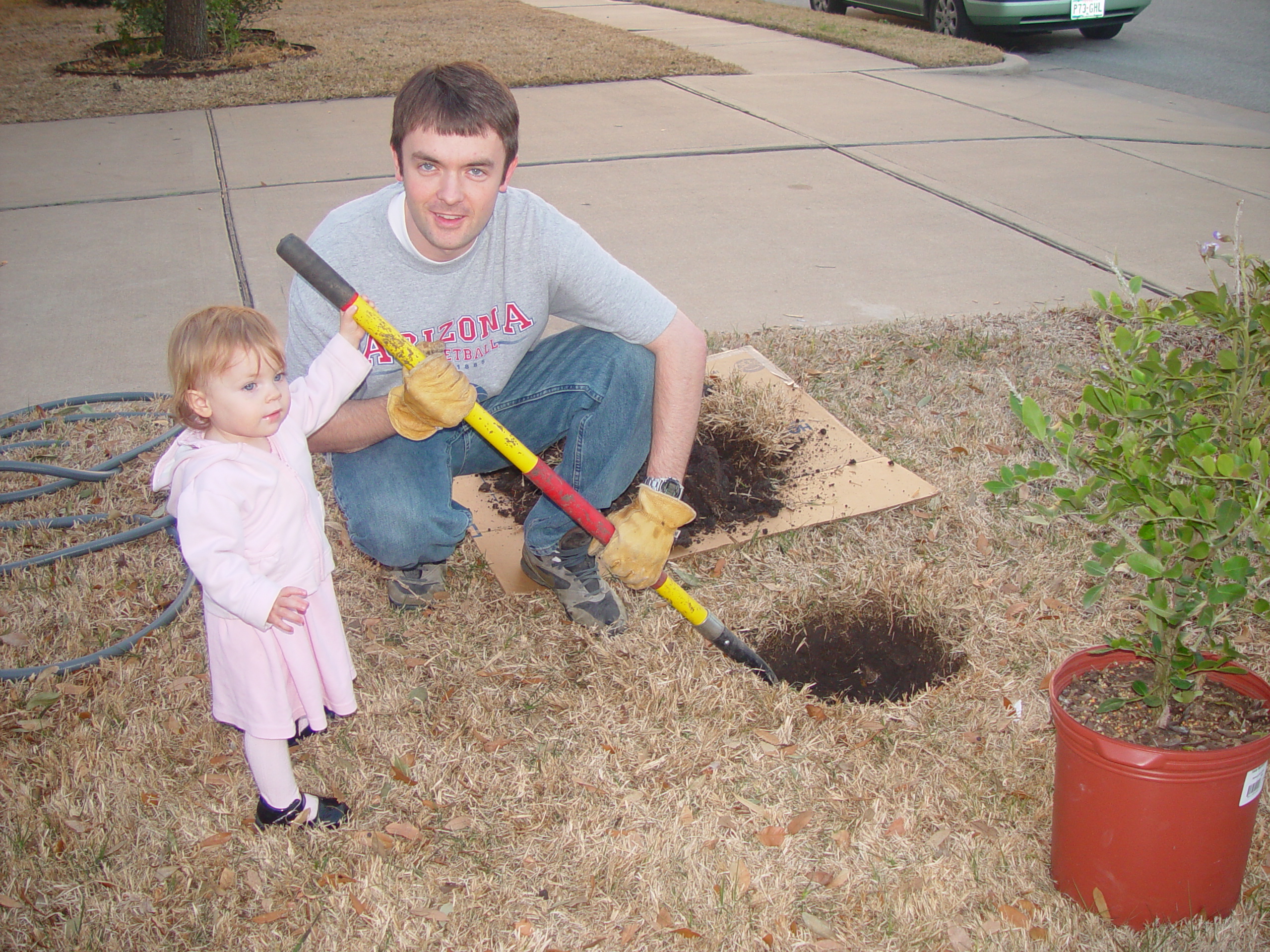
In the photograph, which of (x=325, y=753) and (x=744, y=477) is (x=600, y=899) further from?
(x=744, y=477)

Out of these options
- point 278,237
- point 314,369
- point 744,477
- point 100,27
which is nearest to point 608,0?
point 100,27

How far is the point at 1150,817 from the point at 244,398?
1783 millimetres

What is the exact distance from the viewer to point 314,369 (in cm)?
221

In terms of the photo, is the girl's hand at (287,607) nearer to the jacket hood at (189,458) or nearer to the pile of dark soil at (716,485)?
the jacket hood at (189,458)

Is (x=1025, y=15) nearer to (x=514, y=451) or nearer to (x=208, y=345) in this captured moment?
(x=514, y=451)

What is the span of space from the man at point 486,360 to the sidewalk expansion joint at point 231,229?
1.28 metres

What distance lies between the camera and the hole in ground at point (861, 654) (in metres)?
2.74

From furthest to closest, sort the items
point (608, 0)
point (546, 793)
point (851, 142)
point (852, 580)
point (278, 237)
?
point (608, 0)
point (851, 142)
point (278, 237)
point (852, 580)
point (546, 793)

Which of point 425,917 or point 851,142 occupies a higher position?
point 851,142

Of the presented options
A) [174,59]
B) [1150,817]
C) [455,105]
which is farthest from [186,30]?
[1150,817]

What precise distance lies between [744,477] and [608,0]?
13215mm

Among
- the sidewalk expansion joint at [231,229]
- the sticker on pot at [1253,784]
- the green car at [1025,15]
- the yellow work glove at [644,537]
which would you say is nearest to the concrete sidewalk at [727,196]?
the sidewalk expansion joint at [231,229]

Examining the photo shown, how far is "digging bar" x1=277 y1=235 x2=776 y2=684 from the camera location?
2131 millimetres

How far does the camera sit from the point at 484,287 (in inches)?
105
